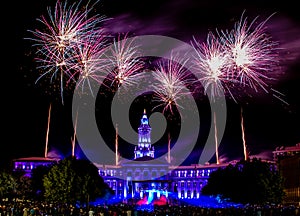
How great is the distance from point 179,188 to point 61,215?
133m

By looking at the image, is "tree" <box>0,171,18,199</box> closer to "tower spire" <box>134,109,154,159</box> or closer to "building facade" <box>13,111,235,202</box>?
"building facade" <box>13,111,235,202</box>

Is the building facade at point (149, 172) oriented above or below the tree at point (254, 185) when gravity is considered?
above

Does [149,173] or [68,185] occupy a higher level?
[149,173]

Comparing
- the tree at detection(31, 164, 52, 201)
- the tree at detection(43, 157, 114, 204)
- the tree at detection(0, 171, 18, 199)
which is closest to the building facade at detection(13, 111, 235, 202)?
the tree at detection(31, 164, 52, 201)

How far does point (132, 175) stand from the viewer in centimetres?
18388

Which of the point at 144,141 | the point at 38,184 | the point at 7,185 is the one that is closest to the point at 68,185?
the point at 7,185

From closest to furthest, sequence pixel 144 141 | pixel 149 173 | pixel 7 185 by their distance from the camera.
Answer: pixel 7 185 < pixel 149 173 < pixel 144 141

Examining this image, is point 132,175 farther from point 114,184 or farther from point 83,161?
point 83,161

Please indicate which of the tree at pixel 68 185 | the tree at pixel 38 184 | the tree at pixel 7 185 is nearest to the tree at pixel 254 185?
the tree at pixel 68 185

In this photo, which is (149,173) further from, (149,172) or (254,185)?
(254,185)

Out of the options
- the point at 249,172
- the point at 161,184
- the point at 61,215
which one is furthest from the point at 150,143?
the point at 61,215

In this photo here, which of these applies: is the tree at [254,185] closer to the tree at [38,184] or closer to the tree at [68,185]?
the tree at [68,185]

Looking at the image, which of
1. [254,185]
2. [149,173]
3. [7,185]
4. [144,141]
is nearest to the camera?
[254,185]

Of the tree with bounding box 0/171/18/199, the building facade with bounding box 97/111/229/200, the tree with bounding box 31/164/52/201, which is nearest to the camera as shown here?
the tree with bounding box 0/171/18/199
